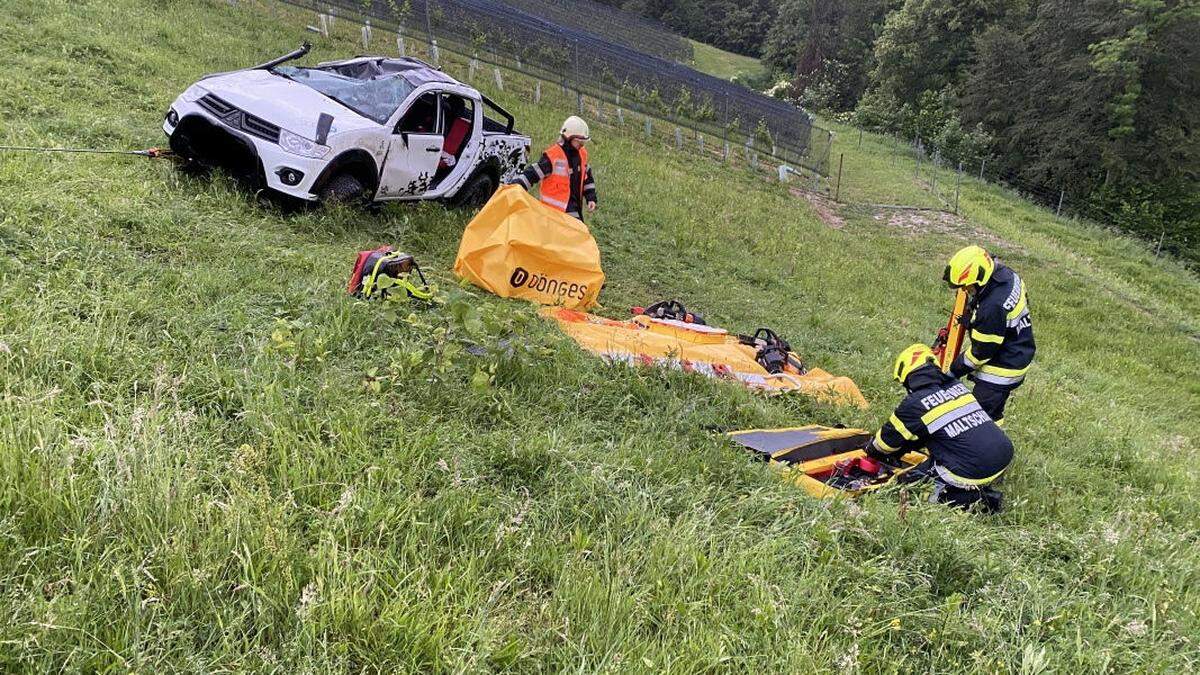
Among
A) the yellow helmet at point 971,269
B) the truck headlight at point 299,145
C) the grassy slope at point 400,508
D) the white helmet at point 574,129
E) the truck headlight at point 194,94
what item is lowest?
the grassy slope at point 400,508

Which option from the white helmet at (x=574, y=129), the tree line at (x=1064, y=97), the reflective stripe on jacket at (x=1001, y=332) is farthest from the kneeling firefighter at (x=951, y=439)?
the tree line at (x=1064, y=97)

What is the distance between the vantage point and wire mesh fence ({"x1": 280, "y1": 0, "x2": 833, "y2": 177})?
1819 cm

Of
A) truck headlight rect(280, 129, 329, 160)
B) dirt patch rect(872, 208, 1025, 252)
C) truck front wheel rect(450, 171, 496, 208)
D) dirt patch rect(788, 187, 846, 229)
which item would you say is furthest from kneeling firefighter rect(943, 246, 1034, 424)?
dirt patch rect(872, 208, 1025, 252)

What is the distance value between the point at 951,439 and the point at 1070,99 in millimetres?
36000

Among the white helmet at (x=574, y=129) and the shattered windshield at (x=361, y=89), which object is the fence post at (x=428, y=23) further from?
the white helmet at (x=574, y=129)

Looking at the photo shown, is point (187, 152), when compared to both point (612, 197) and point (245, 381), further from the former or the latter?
point (612, 197)

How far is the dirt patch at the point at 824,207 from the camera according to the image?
16719mm

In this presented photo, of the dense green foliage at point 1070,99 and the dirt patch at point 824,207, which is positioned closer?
the dirt patch at point 824,207

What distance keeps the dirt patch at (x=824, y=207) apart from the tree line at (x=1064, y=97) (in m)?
16.4

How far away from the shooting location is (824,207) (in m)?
18.2

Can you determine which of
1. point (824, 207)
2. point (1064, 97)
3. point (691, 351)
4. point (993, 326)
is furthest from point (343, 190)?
point (1064, 97)

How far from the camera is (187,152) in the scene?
556 cm

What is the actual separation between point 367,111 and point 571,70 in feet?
52.0

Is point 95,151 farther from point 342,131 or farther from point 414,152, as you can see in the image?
point 414,152
